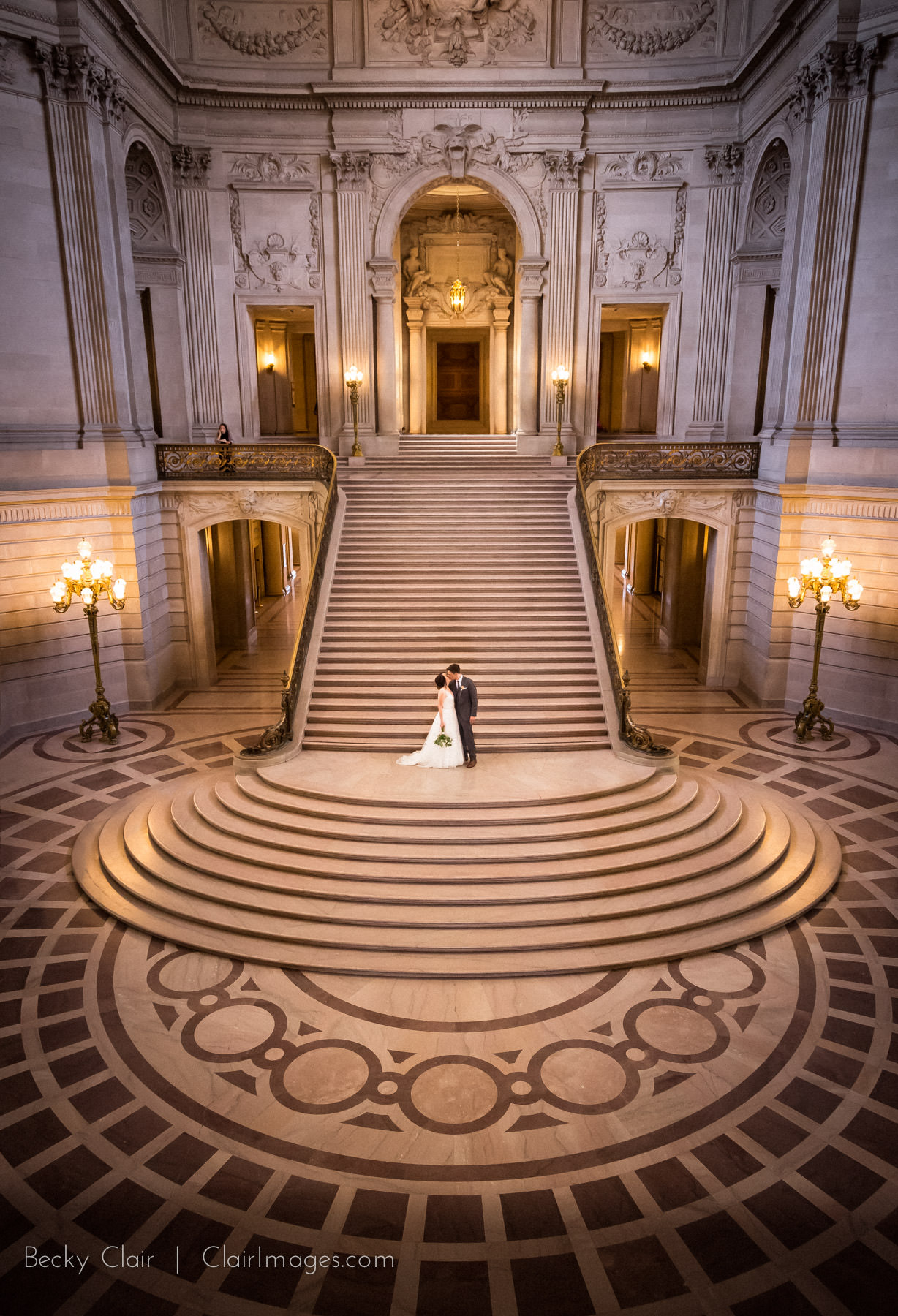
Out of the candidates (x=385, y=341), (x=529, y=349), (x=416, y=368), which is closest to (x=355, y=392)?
(x=385, y=341)

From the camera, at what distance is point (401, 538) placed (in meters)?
15.0

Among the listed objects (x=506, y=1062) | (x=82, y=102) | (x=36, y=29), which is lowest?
(x=506, y=1062)

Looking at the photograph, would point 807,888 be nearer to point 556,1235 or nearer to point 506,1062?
point 506,1062

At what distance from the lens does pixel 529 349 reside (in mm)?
19062

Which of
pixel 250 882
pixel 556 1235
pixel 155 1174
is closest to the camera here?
pixel 556 1235

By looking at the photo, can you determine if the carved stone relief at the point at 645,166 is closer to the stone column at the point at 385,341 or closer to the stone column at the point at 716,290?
the stone column at the point at 716,290

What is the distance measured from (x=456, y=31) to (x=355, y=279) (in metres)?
5.20

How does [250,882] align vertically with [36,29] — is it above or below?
below

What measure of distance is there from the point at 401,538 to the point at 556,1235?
11476 millimetres

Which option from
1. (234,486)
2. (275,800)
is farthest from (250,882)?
(234,486)

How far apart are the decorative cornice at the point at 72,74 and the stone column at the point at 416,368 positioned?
1001 centimetres

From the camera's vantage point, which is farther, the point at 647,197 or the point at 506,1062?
the point at 647,197

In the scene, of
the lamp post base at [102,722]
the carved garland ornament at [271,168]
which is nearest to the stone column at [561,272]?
the carved garland ornament at [271,168]

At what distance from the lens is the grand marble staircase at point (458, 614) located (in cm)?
1177
